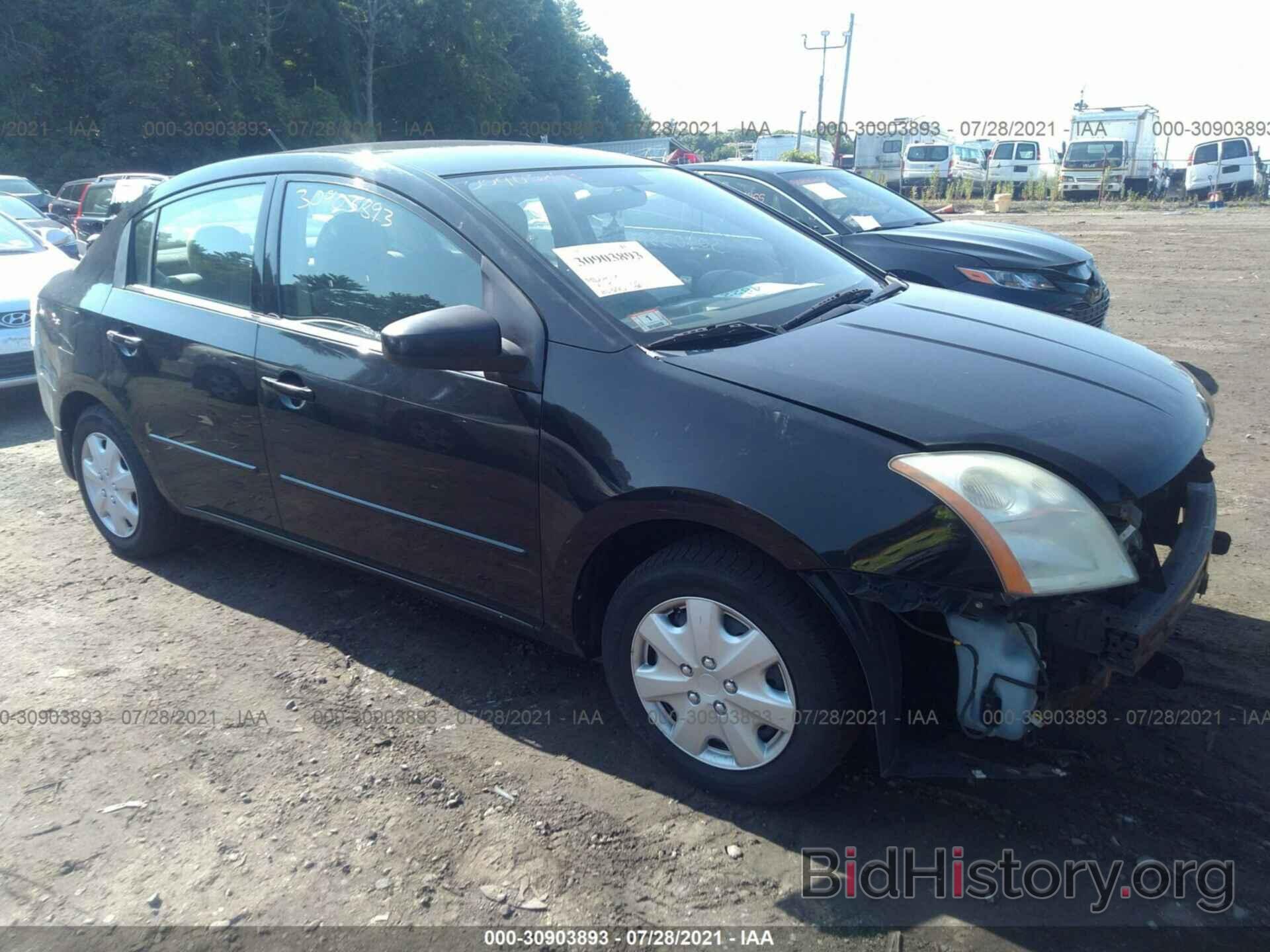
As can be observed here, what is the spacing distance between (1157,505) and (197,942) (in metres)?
2.60

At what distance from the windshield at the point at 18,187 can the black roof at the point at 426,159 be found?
53.4 feet

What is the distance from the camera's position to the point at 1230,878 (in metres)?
2.40

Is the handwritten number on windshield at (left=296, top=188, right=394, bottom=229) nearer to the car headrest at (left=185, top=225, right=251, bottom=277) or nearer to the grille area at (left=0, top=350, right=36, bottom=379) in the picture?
the car headrest at (left=185, top=225, right=251, bottom=277)

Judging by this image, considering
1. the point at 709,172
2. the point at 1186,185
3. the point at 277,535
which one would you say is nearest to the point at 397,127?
the point at 1186,185

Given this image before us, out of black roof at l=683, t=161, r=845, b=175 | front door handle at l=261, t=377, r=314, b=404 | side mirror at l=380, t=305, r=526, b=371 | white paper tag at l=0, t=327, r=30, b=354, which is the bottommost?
white paper tag at l=0, t=327, r=30, b=354

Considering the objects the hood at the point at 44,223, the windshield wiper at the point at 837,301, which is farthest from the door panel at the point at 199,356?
the hood at the point at 44,223

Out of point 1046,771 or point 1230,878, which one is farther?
point 1046,771

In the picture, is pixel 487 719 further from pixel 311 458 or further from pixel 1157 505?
pixel 1157 505

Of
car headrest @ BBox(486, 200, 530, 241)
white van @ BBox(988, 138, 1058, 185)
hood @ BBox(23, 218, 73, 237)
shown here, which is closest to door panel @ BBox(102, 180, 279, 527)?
car headrest @ BBox(486, 200, 530, 241)

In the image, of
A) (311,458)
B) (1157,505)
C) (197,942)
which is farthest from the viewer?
(311,458)

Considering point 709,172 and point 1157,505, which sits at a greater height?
point 709,172

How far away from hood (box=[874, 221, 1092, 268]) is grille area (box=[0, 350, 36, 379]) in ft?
19.9

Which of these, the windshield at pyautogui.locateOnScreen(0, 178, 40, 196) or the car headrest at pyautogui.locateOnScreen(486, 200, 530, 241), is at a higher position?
the car headrest at pyautogui.locateOnScreen(486, 200, 530, 241)

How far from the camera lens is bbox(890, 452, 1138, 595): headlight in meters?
2.24
